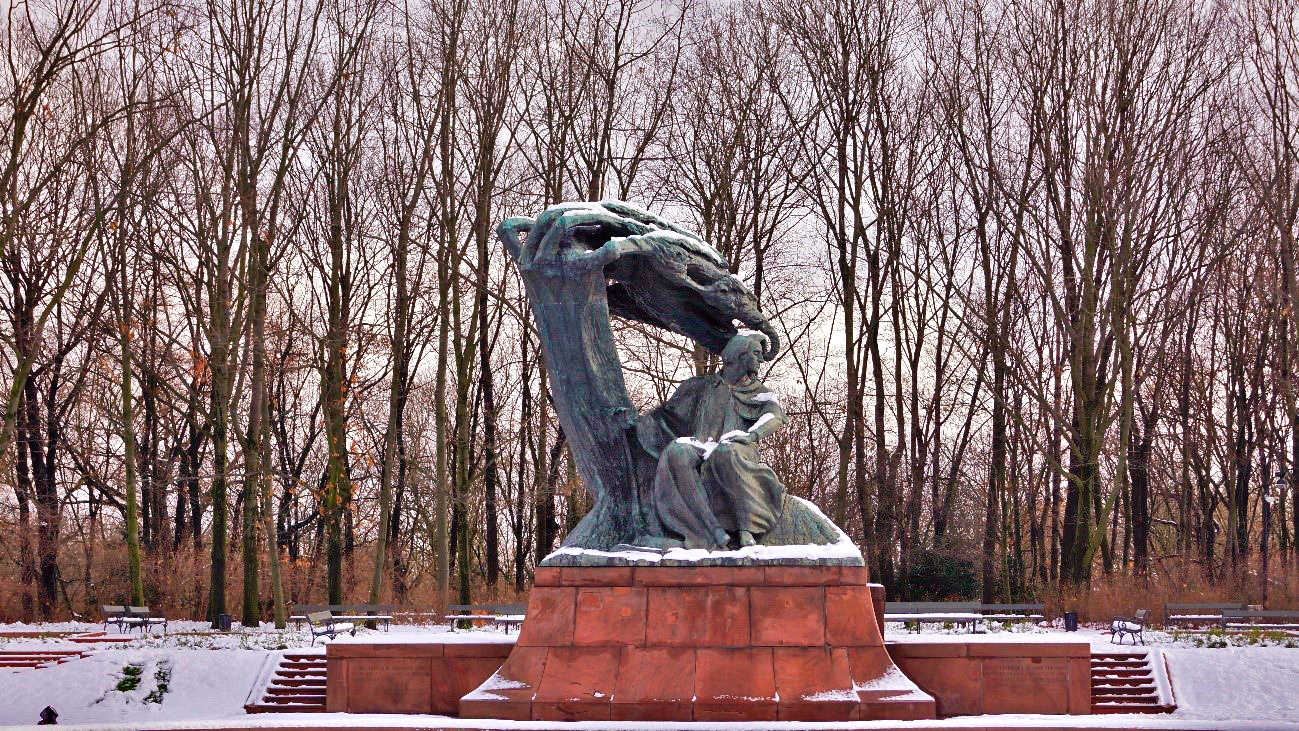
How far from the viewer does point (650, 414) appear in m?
12.3

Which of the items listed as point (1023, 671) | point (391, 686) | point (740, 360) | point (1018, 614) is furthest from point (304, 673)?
point (1018, 614)

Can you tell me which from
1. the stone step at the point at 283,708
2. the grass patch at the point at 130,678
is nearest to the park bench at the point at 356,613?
the grass patch at the point at 130,678

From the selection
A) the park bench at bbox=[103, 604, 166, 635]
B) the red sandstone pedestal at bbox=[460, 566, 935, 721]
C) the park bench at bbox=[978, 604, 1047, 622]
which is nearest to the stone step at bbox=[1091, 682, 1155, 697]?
the red sandstone pedestal at bbox=[460, 566, 935, 721]

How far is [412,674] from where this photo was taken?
11898 millimetres

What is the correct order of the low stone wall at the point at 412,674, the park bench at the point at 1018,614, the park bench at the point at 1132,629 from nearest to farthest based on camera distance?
the low stone wall at the point at 412,674 → the park bench at the point at 1132,629 → the park bench at the point at 1018,614

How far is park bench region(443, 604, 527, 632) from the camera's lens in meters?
19.6

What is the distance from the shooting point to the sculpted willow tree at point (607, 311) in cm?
1209

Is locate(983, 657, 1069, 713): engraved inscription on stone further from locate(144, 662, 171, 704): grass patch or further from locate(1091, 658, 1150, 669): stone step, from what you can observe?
locate(144, 662, 171, 704): grass patch

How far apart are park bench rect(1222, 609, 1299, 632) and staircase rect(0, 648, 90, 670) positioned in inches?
560

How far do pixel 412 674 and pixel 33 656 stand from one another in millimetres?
8105

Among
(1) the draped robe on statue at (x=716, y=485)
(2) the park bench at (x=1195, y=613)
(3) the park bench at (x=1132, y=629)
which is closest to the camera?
(1) the draped robe on statue at (x=716, y=485)

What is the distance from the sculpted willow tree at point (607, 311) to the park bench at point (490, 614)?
7.17m

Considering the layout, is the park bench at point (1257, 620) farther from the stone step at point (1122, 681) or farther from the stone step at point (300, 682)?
the stone step at point (300, 682)

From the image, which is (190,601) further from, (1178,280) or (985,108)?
(1178,280)
